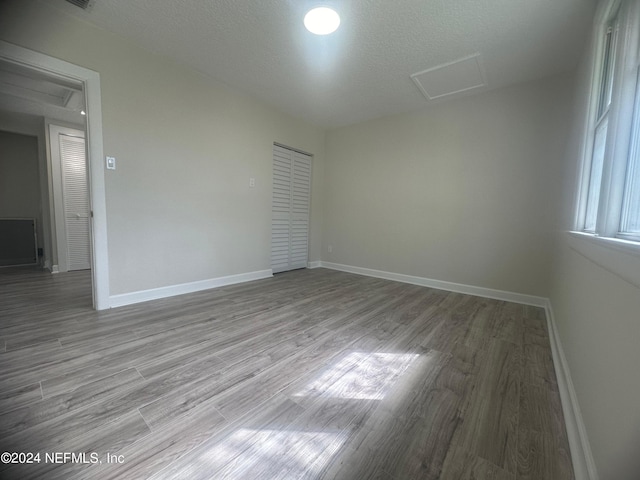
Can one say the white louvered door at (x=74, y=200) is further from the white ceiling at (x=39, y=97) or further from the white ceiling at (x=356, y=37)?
the white ceiling at (x=356, y=37)

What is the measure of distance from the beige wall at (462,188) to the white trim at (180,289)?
181 cm

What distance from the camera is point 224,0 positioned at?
1.87 meters

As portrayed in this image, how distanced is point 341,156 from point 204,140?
238 centimetres

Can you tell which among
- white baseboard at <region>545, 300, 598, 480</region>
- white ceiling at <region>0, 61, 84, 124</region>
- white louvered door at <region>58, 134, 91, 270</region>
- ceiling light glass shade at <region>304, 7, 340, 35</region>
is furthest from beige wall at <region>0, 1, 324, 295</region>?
white baseboard at <region>545, 300, 598, 480</region>

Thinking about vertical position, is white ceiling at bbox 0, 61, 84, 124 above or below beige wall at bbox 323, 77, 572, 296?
above

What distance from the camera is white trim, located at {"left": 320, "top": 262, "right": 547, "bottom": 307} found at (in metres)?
2.93

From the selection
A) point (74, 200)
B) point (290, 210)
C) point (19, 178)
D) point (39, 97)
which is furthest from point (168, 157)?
point (19, 178)

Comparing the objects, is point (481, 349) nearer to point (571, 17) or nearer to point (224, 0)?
point (571, 17)

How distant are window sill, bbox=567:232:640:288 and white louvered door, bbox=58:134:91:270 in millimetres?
5613

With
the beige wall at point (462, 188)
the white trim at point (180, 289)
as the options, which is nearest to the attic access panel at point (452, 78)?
the beige wall at point (462, 188)

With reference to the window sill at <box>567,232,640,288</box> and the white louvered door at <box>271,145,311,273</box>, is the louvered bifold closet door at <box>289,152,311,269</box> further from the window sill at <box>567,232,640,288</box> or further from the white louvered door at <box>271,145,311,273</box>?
the window sill at <box>567,232,640,288</box>

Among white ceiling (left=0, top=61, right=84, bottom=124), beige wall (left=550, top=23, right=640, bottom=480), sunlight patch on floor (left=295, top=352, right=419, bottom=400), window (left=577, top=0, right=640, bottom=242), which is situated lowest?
sunlight patch on floor (left=295, top=352, right=419, bottom=400)

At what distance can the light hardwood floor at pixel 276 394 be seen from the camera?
953mm

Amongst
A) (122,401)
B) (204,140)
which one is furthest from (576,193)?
(204,140)
